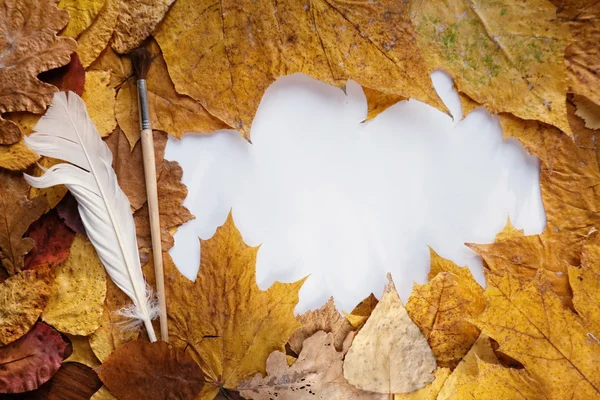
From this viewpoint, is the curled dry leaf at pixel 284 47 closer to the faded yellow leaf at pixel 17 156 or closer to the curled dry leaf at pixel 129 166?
the curled dry leaf at pixel 129 166

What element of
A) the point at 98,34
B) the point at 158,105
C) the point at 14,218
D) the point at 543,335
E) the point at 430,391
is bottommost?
the point at 430,391

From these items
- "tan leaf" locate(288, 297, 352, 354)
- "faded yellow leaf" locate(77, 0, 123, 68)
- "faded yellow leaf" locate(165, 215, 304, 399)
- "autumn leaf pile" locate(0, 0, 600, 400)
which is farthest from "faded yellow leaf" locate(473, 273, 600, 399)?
"faded yellow leaf" locate(77, 0, 123, 68)

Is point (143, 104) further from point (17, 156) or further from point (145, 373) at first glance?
point (145, 373)

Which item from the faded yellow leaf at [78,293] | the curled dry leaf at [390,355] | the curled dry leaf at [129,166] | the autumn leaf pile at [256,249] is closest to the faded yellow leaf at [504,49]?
the autumn leaf pile at [256,249]


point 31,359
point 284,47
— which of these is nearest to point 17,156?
point 31,359

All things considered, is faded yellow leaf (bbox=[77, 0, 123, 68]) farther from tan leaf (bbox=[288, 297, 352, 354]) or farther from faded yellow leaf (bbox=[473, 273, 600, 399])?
faded yellow leaf (bbox=[473, 273, 600, 399])

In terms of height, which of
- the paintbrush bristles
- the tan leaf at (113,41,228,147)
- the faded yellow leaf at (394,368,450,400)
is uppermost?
the paintbrush bristles

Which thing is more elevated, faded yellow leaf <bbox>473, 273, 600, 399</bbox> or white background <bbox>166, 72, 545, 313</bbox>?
white background <bbox>166, 72, 545, 313</bbox>

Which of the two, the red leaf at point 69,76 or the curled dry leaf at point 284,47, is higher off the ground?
the curled dry leaf at point 284,47
